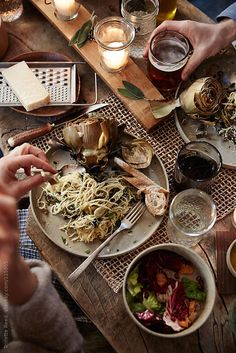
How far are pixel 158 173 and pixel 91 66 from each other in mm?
402

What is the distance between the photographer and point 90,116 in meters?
1.47

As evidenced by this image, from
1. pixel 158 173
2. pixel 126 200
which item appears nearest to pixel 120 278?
pixel 126 200

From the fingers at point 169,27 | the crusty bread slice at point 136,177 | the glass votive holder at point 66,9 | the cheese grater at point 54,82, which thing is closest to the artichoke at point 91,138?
the crusty bread slice at point 136,177

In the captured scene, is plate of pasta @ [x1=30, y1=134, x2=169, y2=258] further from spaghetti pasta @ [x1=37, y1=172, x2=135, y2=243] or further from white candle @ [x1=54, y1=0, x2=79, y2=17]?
white candle @ [x1=54, y1=0, x2=79, y2=17]

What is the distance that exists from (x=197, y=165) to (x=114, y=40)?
0.48 meters

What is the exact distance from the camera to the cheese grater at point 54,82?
150cm

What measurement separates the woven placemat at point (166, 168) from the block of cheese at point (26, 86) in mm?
95

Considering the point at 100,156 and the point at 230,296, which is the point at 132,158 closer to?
the point at 100,156

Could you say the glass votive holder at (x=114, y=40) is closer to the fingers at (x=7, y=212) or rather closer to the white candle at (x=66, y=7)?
the white candle at (x=66, y=7)

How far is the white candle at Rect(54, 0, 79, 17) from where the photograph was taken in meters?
1.58

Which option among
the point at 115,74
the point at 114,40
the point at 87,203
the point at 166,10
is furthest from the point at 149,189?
the point at 166,10

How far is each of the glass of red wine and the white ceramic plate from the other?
0.23 ft

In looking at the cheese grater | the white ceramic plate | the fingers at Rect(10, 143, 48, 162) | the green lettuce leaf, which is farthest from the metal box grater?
the green lettuce leaf

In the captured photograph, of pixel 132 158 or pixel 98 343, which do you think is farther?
pixel 98 343
